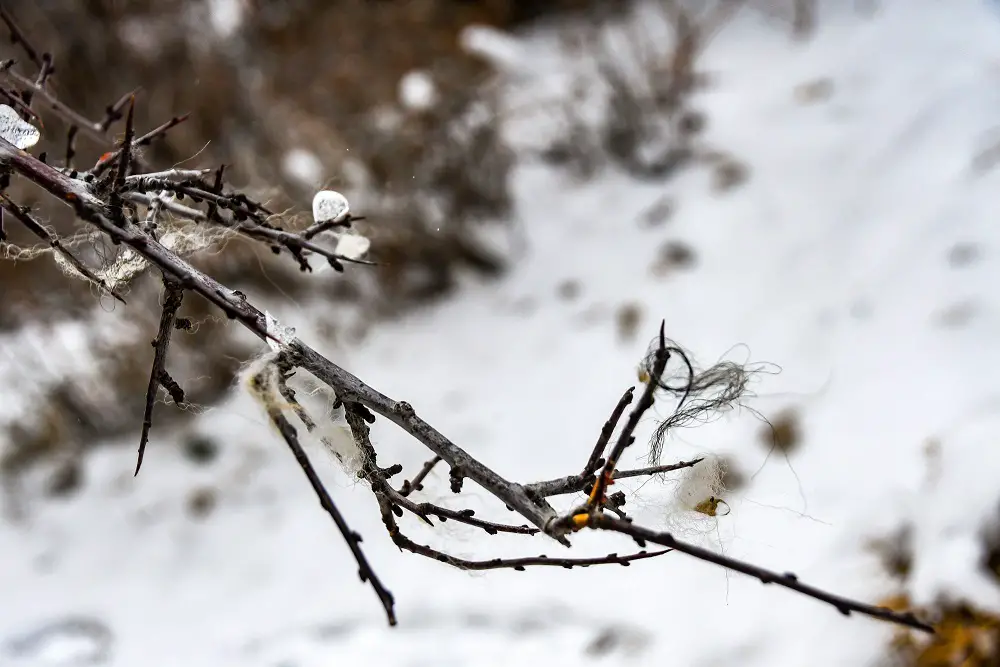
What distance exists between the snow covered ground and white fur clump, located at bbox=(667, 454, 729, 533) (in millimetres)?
104

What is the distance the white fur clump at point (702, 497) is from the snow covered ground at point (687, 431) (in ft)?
0.34

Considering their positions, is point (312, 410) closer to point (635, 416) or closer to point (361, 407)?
point (361, 407)

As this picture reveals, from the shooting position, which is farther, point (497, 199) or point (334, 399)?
point (497, 199)

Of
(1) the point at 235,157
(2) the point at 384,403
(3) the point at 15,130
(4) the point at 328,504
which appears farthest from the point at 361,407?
(1) the point at 235,157

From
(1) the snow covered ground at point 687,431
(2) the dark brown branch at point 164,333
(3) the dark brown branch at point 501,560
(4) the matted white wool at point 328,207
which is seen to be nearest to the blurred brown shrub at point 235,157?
(1) the snow covered ground at point 687,431

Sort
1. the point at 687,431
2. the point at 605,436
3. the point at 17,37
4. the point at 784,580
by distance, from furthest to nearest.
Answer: the point at 687,431, the point at 17,37, the point at 605,436, the point at 784,580

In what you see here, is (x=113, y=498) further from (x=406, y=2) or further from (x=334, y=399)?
(x=406, y=2)

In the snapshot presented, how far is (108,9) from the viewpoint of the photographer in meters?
2.85

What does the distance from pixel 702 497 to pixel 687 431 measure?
87cm

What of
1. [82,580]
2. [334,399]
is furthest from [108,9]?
[334,399]

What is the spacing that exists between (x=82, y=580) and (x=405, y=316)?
56.1 inches

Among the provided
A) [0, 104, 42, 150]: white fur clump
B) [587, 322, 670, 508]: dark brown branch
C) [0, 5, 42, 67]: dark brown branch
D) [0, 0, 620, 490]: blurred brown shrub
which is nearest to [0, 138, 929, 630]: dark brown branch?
[587, 322, 670, 508]: dark brown branch

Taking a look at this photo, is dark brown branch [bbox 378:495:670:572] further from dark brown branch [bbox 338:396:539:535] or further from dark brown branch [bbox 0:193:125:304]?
dark brown branch [bbox 0:193:125:304]

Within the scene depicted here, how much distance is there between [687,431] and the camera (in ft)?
4.71
